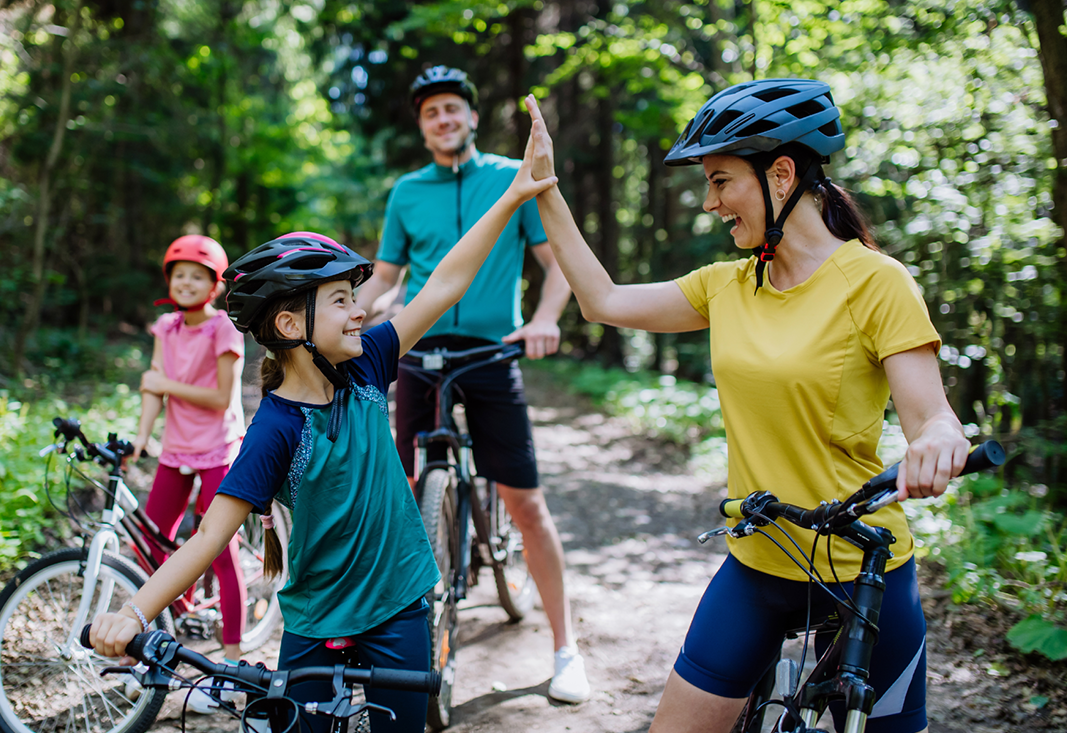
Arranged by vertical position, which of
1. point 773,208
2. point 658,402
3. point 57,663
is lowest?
point 658,402

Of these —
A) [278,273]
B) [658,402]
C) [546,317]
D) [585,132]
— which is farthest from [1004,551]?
[585,132]

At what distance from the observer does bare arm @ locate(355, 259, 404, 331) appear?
12.2 feet

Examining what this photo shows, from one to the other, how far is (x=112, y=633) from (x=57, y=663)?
6.88ft

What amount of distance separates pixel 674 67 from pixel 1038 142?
19.3 ft

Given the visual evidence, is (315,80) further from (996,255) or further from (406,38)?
(996,255)

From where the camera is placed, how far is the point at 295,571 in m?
2.13

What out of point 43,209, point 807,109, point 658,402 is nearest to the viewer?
point 807,109

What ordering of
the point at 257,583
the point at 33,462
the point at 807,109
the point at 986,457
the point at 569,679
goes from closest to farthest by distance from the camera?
the point at 986,457
the point at 807,109
the point at 569,679
the point at 257,583
the point at 33,462

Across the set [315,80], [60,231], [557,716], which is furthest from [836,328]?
[315,80]

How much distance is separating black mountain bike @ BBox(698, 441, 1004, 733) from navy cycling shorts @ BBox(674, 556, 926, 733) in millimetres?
144

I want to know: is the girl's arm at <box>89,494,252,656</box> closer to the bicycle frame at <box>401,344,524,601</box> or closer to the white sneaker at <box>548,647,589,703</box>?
the bicycle frame at <box>401,344,524,601</box>

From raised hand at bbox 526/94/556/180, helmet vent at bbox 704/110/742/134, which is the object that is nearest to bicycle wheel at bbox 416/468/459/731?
raised hand at bbox 526/94/556/180

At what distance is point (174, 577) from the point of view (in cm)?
178

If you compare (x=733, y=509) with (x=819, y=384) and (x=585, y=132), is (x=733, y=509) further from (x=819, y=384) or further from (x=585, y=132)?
(x=585, y=132)
